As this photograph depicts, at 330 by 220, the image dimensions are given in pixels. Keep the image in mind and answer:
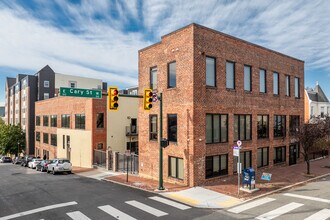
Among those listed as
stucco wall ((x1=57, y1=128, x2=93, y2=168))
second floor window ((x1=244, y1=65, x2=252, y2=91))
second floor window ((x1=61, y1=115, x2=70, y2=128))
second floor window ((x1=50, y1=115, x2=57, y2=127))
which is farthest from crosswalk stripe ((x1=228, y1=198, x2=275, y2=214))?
second floor window ((x1=50, y1=115, x2=57, y2=127))

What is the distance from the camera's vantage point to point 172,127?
18.5m

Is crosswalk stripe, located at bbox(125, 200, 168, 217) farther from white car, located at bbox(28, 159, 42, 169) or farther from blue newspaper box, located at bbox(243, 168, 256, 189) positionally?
white car, located at bbox(28, 159, 42, 169)

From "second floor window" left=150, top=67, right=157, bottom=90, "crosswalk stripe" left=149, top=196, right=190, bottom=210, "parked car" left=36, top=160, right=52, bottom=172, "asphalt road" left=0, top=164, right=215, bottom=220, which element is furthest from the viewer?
"parked car" left=36, top=160, right=52, bottom=172

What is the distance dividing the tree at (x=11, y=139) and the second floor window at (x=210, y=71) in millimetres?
54721

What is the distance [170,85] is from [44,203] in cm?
1081

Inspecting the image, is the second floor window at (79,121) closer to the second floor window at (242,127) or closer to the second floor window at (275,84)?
the second floor window at (242,127)

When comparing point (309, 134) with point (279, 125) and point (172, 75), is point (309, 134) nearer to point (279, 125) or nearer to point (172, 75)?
point (279, 125)

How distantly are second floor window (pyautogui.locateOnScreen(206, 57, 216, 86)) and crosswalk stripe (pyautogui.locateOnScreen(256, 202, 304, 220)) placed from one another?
28.9 feet

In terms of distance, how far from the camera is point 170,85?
1888 centimetres

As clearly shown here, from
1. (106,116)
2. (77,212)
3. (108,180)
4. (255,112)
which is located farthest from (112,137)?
(77,212)

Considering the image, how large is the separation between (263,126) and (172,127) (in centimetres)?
870

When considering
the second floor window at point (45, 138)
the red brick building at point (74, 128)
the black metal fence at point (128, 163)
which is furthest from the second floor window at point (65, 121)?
the black metal fence at point (128, 163)

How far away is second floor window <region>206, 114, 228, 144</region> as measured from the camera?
1789cm

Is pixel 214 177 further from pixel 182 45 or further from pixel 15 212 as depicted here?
pixel 15 212
